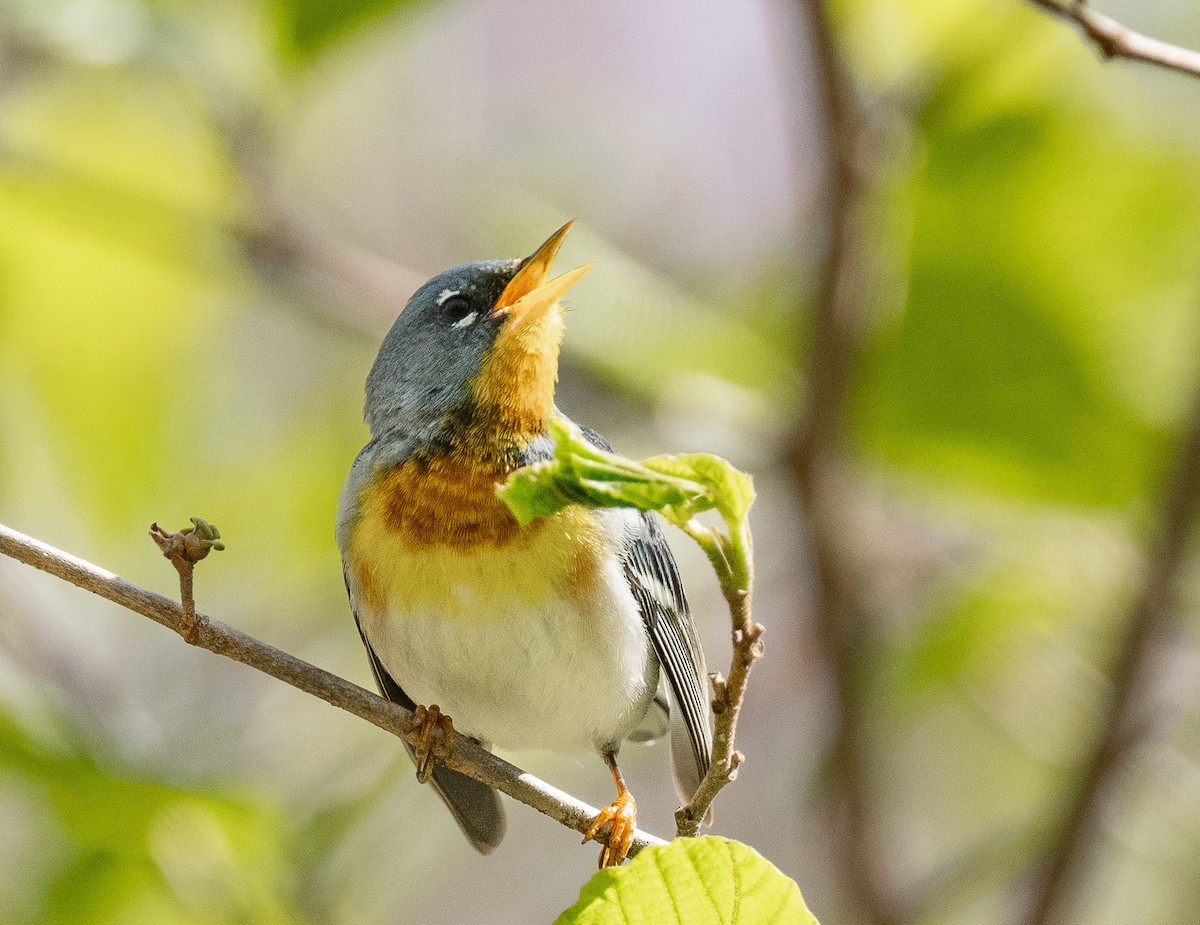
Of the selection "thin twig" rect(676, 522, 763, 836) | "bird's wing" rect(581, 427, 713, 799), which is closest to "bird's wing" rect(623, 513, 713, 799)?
"bird's wing" rect(581, 427, 713, 799)

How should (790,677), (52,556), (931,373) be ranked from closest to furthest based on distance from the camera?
(52,556), (931,373), (790,677)

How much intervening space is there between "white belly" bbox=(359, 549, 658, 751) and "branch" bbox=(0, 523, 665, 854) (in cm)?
32

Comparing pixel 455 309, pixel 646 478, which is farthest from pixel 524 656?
pixel 646 478

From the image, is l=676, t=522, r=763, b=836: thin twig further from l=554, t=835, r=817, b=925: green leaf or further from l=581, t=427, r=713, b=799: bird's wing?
l=581, t=427, r=713, b=799: bird's wing

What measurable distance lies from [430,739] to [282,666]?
0.91 metres

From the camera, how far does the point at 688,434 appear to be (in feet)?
13.8

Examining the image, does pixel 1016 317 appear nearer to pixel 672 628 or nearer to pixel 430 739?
pixel 672 628

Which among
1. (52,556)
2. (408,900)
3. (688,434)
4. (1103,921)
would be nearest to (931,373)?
(688,434)

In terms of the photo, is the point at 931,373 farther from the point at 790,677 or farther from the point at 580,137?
the point at 580,137

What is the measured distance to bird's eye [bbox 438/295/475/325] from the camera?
3695mm

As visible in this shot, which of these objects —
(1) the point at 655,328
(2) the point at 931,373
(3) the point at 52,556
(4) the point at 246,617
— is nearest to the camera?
(3) the point at 52,556

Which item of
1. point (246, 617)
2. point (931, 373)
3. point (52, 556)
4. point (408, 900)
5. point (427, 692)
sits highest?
point (931, 373)

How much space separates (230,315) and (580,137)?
1.73 meters

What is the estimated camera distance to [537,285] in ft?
11.7
